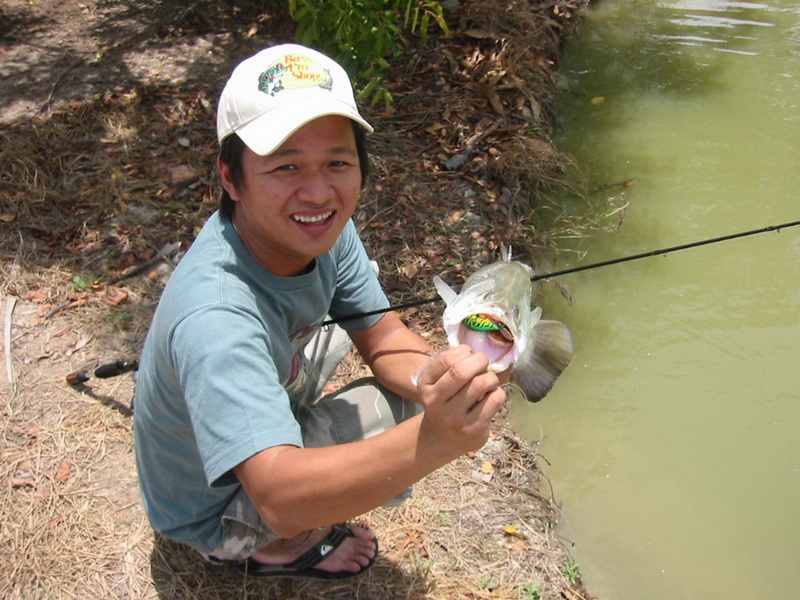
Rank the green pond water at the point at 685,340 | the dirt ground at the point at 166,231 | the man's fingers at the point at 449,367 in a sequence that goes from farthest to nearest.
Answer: the green pond water at the point at 685,340
the dirt ground at the point at 166,231
the man's fingers at the point at 449,367

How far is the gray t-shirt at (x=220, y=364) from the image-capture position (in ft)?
4.55

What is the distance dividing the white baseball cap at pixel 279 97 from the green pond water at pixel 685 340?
84.6 inches

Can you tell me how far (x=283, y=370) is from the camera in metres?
1.85

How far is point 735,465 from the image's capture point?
10.2 feet

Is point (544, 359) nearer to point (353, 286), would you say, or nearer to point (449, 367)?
point (353, 286)


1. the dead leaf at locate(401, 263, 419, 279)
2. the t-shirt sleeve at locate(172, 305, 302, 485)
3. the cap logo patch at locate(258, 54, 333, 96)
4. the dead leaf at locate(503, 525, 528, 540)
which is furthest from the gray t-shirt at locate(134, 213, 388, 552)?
the dead leaf at locate(401, 263, 419, 279)

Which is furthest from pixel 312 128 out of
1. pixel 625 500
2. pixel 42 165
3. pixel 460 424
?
pixel 42 165

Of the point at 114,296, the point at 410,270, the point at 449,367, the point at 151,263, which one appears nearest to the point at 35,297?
the point at 114,296

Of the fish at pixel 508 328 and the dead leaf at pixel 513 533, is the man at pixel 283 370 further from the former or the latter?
the dead leaf at pixel 513 533

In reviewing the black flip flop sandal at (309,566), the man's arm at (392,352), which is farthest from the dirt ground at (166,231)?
the man's arm at (392,352)

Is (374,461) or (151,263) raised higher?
(374,461)

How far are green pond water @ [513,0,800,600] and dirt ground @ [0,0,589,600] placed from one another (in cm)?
30

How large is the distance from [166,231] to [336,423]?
6.91ft

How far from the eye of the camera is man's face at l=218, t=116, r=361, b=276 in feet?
5.28
